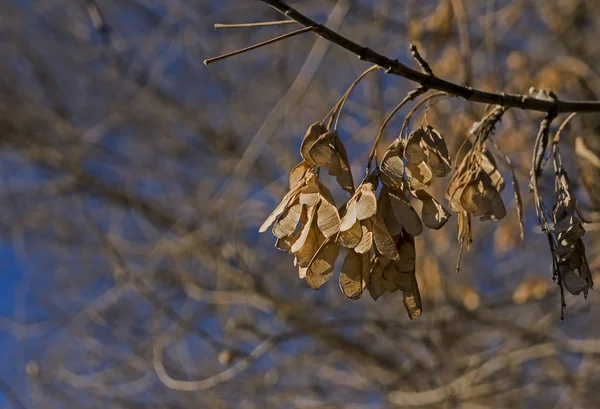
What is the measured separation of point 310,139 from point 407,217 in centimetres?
13

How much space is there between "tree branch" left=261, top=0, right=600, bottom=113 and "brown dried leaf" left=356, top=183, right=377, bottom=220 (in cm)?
11

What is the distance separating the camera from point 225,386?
2773 millimetres

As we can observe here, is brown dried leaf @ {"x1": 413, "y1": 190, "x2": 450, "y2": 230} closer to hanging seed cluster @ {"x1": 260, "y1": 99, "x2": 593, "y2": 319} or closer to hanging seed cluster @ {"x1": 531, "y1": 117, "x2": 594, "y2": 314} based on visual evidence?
hanging seed cluster @ {"x1": 260, "y1": 99, "x2": 593, "y2": 319}

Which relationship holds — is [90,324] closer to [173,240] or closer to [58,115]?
[173,240]

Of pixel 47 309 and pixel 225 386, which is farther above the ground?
pixel 47 309

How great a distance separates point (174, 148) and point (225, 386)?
3.48 feet

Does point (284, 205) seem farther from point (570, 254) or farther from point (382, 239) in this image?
point (570, 254)

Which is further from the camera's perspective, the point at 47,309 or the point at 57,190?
the point at 47,309

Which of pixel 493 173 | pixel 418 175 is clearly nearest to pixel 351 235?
pixel 418 175

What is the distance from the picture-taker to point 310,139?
0.73m

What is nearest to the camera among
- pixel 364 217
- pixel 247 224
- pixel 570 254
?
pixel 364 217

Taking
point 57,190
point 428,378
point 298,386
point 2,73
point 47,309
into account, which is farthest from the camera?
point 47,309

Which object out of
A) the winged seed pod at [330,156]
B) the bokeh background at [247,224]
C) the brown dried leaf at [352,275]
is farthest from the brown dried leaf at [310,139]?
the bokeh background at [247,224]

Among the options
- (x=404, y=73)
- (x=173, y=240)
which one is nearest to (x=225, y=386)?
(x=173, y=240)
